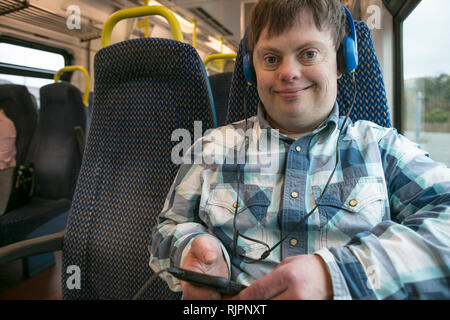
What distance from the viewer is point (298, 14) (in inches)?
28.8

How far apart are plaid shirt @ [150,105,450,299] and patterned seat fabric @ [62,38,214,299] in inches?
8.3

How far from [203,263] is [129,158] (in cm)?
60

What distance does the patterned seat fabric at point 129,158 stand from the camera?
Result: 0.98 metres

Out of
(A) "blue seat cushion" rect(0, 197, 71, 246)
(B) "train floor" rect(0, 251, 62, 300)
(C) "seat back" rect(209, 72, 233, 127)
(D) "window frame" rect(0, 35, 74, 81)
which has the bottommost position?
(B) "train floor" rect(0, 251, 62, 300)

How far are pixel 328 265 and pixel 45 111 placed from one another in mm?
2260

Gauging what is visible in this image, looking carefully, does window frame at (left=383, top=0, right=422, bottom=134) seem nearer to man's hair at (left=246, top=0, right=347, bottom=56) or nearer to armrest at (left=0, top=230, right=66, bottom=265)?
man's hair at (left=246, top=0, right=347, bottom=56)

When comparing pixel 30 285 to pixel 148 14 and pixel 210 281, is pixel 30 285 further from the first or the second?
pixel 210 281

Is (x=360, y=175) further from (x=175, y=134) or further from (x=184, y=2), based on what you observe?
(x=184, y=2)

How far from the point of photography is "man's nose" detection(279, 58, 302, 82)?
72 cm

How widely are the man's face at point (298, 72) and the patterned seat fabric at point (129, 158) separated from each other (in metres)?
0.26

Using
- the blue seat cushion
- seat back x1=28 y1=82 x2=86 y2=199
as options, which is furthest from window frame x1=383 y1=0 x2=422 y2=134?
the blue seat cushion

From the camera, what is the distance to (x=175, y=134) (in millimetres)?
1003

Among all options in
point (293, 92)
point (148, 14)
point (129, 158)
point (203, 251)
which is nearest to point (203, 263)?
point (203, 251)

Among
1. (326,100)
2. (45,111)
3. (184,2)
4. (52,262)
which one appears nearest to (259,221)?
(326,100)
